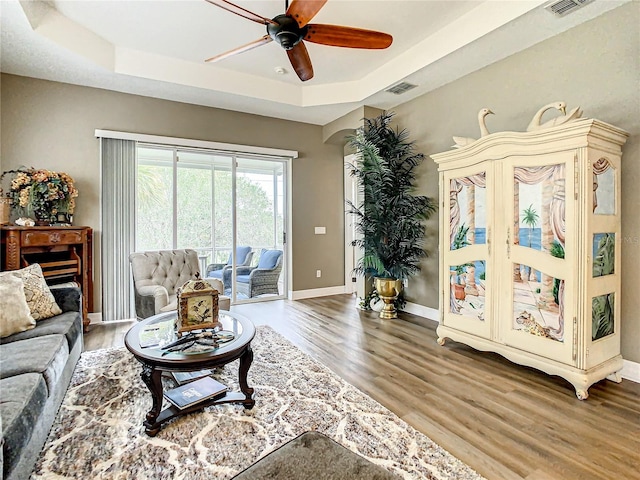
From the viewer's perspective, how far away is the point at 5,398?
4.86 ft

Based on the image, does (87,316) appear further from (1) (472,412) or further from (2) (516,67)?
(2) (516,67)

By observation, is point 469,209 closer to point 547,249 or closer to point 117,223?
point 547,249

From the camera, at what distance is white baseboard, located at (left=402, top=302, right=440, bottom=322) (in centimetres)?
436

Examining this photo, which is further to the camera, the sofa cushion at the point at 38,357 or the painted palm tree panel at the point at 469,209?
the painted palm tree panel at the point at 469,209

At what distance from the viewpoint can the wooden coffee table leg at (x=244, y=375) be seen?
7.21 ft

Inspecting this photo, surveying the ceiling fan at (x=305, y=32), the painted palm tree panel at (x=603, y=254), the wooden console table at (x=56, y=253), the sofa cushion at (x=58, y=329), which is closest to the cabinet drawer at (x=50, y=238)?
the wooden console table at (x=56, y=253)

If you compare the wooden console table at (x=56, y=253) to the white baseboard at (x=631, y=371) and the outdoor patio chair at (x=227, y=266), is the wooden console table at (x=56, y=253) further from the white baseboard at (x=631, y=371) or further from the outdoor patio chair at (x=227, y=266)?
the white baseboard at (x=631, y=371)

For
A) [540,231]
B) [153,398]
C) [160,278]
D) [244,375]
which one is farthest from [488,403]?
[160,278]

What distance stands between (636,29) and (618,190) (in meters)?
1.22

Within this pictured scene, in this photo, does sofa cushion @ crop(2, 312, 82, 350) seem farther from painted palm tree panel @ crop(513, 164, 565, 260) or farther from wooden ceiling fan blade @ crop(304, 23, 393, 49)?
painted palm tree panel @ crop(513, 164, 565, 260)

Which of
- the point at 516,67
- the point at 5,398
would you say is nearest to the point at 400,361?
the point at 5,398

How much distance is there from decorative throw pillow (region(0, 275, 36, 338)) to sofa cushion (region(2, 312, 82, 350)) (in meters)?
0.05

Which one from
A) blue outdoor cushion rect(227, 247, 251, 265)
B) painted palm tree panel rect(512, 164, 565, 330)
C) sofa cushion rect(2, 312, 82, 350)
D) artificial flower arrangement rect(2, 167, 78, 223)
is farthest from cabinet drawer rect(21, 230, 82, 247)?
painted palm tree panel rect(512, 164, 565, 330)

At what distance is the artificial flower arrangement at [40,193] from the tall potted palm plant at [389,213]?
3.44m
